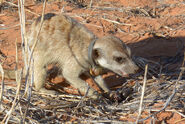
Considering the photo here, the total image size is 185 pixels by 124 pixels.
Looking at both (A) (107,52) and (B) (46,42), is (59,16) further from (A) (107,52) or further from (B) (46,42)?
(A) (107,52)

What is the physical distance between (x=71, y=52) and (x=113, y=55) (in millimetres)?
715

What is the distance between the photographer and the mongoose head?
3.89 meters

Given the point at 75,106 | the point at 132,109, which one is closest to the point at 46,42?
the point at 75,106

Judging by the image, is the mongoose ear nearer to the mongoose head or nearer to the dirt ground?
the mongoose head

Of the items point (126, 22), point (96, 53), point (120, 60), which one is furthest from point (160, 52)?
point (96, 53)

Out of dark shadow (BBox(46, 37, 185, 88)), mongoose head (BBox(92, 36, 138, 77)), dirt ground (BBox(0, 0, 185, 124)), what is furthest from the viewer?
dirt ground (BBox(0, 0, 185, 124))

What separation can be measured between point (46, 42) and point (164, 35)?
3.14m

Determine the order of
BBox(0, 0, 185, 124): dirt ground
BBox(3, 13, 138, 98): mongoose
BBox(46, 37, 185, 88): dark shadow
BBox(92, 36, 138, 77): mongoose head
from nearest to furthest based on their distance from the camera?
BBox(92, 36, 138, 77): mongoose head → BBox(3, 13, 138, 98): mongoose → BBox(46, 37, 185, 88): dark shadow → BBox(0, 0, 185, 124): dirt ground

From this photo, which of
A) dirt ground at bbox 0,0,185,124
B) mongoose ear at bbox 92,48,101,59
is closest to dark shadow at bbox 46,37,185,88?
dirt ground at bbox 0,0,185,124

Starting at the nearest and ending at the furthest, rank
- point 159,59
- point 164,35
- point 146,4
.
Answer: point 159,59 → point 164,35 → point 146,4

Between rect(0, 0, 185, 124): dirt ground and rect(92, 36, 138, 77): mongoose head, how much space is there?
88 cm

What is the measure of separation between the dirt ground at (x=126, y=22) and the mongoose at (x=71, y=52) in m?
0.76

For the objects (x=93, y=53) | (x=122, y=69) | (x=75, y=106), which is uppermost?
(x=93, y=53)

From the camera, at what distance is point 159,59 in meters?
5.28
